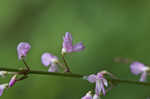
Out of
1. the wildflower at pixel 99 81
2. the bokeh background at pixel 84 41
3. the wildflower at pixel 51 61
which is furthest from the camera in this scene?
the bokeh background at pixel 84 41

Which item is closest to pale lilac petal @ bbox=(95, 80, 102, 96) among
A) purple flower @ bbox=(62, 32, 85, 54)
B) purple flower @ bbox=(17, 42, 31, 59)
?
purple flower @ bbox=(62, 32, 85, 54)

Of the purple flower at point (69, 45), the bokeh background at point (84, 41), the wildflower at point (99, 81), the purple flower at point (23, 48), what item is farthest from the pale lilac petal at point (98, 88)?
the bokeh background at point (84, 41)

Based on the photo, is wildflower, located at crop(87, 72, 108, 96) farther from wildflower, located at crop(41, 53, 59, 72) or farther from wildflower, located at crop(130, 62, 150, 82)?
wildflower, located at crop(130, 62, 150, 82)

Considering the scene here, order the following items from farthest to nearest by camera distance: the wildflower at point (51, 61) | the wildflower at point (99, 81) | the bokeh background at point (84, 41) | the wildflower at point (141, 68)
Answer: the bokeh background at point (84, 41) → the wildflower at point (141, 68) → the wildflower at point (51, 61) → the wildflower at point (99, 81)

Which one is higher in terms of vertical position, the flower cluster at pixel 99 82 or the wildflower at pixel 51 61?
the wildflower at pixel 51 61

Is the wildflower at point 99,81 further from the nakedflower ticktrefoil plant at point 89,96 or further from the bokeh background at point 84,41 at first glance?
the bokeh background at point 84,41

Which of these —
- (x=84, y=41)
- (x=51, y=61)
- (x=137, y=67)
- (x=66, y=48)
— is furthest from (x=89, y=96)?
(x=84, y=41)

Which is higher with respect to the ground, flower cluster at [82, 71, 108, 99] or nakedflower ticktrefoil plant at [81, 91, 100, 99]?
flower cluster at [82, 71, 108, 99]

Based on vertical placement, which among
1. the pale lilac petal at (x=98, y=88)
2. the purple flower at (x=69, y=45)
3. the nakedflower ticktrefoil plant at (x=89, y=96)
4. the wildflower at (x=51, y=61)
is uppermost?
the purple flower at (x=69, y=45)

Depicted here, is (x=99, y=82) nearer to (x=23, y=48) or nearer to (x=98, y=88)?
(x=98, y=88)

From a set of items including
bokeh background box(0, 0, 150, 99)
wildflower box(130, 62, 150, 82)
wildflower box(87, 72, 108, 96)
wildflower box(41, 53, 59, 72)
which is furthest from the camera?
bokeh background box(0, 0, 150, 99)
